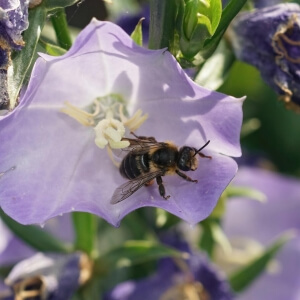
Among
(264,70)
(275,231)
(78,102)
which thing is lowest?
(275,231)

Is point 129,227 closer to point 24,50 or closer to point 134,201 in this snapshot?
point 134,201

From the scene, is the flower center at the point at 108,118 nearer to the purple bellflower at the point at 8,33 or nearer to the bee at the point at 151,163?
the bee at the point at 151,163

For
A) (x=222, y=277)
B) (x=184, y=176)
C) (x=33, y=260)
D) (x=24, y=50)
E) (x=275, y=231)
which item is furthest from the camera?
(x=275, y=231)

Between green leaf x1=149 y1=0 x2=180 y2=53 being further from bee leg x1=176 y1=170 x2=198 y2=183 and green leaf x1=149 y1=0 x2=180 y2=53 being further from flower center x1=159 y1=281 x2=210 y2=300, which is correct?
flower center x1=159 y1=281 x2=210 y2=300

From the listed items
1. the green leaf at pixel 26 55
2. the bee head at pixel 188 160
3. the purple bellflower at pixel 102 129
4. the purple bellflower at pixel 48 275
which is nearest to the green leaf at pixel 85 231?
the purple bellflower at pixel 48 275

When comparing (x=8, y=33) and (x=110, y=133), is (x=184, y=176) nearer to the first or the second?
(x=110, y=133)

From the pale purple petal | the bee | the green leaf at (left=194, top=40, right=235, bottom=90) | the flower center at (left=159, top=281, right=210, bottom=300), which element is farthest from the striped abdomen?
the pale purple petal

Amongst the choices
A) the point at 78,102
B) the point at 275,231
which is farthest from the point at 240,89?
the point at 78,102
